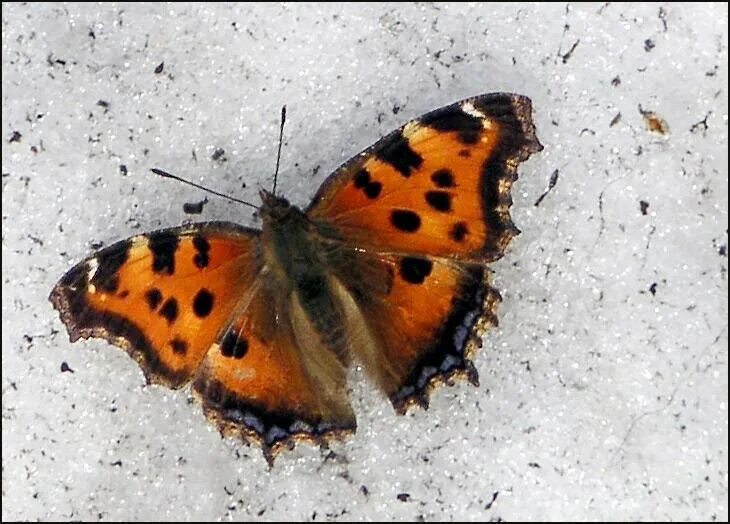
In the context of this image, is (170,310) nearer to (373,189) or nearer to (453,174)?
(373,189)

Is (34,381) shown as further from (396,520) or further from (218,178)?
(396,520)

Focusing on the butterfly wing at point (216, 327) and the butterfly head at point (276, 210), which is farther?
the butterfly head at point (276, 210)

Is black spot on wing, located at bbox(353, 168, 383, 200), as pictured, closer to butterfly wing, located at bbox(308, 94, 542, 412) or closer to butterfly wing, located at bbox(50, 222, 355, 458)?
butterfly wing, located at bbox(308, 94, 542, 412)

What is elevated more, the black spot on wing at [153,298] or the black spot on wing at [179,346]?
the black spot on wing at [153,298]

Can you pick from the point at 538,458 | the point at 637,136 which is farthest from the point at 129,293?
the point at 637,136

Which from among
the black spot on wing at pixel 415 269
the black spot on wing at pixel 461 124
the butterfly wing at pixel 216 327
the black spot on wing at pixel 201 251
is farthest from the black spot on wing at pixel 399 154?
the black spot on wing at pixel 201 251

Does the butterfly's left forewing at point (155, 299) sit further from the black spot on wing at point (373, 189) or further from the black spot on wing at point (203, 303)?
the black spot on wing at point (373, 189)

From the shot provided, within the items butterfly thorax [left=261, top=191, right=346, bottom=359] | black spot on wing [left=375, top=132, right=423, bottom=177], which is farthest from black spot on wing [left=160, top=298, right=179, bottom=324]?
black spot on wing [left=375, top=132, right=423, bottom=177]
